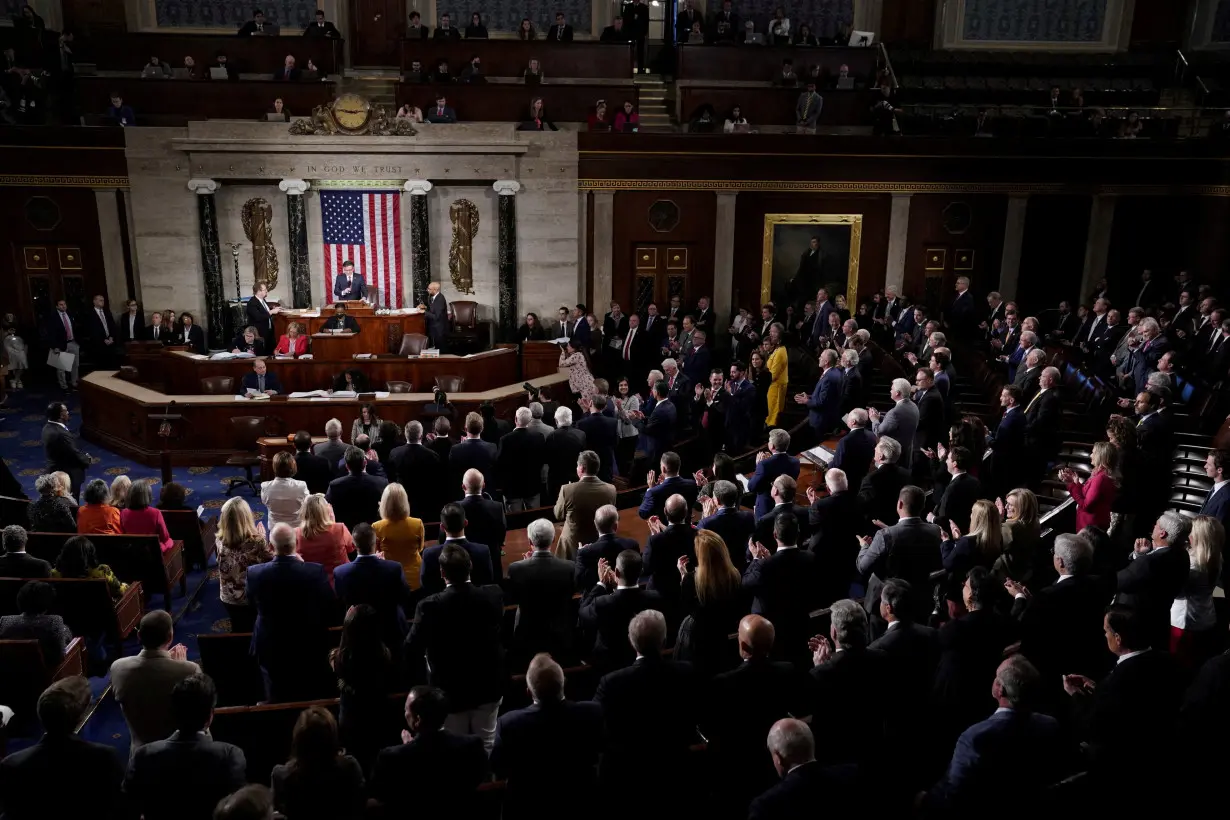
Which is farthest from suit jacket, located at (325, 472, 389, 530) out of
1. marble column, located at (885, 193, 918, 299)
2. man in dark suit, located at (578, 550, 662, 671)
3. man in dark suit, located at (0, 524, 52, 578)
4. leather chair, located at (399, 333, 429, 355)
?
marble column, located at (885, 193, 918, 299)

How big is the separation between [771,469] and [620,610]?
8.76 ft

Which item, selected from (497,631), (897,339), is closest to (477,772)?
(497,631)

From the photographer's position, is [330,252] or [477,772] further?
[330,252]

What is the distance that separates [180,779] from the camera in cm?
356

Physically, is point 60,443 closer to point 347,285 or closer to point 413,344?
point 413,344

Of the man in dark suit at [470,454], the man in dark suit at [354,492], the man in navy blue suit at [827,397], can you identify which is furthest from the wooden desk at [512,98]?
the man in dark suit at [354,492]

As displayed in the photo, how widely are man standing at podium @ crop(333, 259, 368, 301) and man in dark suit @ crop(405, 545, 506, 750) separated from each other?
1160cm

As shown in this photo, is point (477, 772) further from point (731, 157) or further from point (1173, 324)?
point (731, 157)

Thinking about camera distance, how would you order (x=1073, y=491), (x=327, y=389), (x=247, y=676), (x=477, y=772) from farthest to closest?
(x=327, y=389)
(x=1073, y=491)
(x=247, y=676)
(x=477, y=772)

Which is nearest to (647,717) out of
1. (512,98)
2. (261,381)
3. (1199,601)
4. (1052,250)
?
(1199,601)

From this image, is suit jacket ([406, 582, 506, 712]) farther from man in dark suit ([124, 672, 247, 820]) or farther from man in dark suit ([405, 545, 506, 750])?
man in dark suit ([124, 672, 247, 820])

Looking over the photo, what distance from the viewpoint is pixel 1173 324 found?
12.2m

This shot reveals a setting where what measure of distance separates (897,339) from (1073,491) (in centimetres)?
709

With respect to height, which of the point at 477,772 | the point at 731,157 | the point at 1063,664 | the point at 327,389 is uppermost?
the point at 731,157
